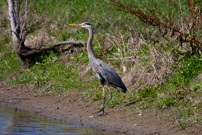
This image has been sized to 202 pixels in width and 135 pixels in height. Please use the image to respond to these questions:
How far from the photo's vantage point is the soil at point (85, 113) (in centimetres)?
568

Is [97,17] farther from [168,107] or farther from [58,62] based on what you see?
[168,107]

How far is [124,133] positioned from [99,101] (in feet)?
6.40

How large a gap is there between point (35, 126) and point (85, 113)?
131cm

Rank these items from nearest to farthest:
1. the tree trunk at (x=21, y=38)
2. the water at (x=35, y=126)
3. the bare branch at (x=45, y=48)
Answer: the water at (x=35, y=126)
the tree trunk at (x=21, y=38)
the bare branch at (x=45, y=48)

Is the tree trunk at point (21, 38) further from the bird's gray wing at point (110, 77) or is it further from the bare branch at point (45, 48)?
the bird's gray wing at point (110, 77)

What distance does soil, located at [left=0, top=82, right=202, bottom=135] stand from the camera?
568 centimetres

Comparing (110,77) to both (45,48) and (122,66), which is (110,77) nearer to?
(122,66)

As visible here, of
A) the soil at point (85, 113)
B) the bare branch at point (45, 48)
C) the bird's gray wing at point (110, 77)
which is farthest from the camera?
the bare branch at point (45, 48)

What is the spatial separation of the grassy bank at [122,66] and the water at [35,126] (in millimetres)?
1344

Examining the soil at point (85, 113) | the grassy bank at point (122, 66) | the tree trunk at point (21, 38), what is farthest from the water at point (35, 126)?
the tree trunk at point (21, 38)

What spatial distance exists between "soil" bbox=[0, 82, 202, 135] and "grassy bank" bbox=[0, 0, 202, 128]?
0.18m

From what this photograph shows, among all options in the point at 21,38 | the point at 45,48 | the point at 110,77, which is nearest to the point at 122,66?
the point at 110,77

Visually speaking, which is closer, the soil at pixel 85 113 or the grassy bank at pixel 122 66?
the soil at pixel 85 113

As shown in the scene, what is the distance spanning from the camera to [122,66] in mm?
8445
